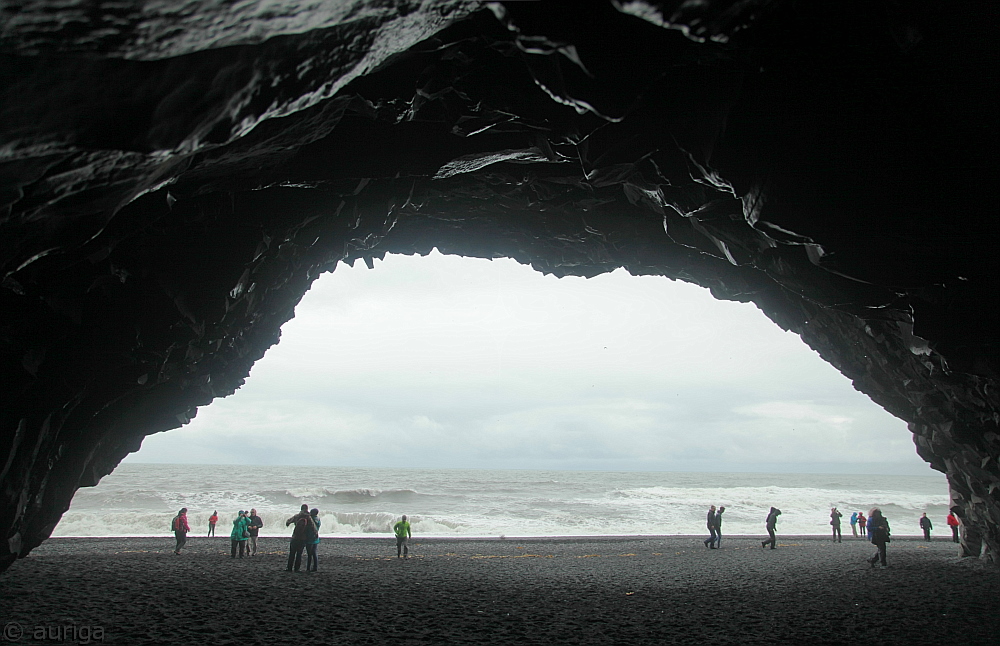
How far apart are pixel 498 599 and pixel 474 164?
775 centimetres

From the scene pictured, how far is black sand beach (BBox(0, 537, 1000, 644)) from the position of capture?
771 cm

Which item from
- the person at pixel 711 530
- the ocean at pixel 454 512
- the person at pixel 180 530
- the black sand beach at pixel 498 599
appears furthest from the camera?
the ocean at pixel 454 512

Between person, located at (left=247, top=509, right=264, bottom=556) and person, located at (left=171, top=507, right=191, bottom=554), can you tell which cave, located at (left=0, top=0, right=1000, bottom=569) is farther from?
person, located at (left=247, top=509, right=264, bottom=556)

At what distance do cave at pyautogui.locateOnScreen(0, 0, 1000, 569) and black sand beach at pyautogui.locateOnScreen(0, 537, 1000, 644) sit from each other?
2238 mm

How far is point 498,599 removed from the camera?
10.0 meters

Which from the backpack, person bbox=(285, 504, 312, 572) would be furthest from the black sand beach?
the backpack

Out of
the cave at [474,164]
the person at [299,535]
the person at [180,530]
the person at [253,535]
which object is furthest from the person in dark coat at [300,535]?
the person at [180,530]

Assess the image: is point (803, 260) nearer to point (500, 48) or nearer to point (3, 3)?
point (500, 48)

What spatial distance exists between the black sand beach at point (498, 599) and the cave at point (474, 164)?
2.24 m

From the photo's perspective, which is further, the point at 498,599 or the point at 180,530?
the point at 180,530

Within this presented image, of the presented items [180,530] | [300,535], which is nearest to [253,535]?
[180,530]

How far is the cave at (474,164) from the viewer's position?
12.7ft

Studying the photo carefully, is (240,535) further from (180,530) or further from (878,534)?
(878,534)

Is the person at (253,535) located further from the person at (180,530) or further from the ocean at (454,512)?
the ocean at (454,512)
